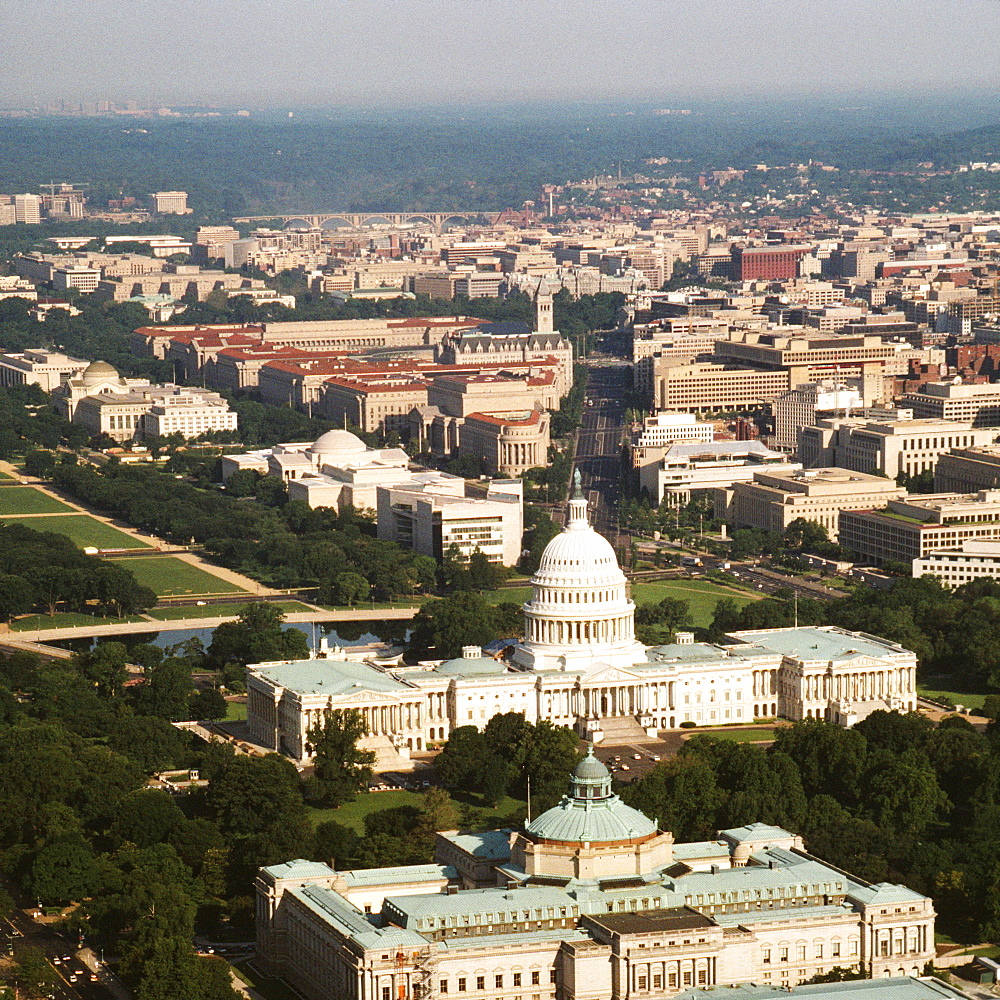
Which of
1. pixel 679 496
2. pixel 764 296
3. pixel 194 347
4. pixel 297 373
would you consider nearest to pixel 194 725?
pixel 679 496

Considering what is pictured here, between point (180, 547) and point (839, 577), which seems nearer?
point (839, 577)

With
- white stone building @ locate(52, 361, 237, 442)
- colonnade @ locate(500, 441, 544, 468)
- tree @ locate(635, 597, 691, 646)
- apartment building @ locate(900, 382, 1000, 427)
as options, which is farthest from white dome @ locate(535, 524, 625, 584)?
white stone building @ locate(52, 361, 237, 442)

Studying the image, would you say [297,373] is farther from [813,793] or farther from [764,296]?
[813,793]

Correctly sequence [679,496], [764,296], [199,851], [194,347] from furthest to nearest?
[764,296] < [194,347] < [679,496] < [199,851]

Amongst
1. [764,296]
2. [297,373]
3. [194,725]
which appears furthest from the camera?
[764,296]

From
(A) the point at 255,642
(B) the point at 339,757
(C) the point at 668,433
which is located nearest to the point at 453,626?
(A) the point at 255,642

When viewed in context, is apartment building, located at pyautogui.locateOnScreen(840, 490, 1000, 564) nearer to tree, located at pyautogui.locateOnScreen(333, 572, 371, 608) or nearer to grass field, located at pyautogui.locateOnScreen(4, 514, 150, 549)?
tree, located at pyautogui.locateOnScreen(333, 572, 371, 608)

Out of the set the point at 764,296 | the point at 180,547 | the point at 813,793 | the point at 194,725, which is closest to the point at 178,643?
the point at 194,725
